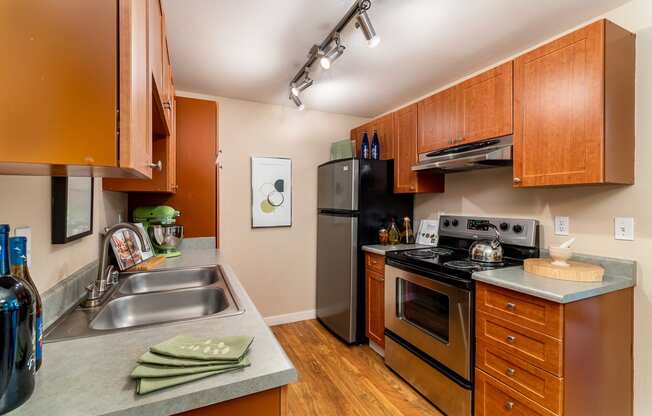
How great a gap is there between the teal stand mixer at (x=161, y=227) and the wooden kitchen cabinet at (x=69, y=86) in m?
1.76

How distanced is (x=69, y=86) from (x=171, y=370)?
24.0 inches

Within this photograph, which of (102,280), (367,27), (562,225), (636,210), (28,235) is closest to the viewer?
(28,235)

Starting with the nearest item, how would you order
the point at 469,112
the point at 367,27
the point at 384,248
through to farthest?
the point at 367,27
the point at 469,112
the point at 384,248

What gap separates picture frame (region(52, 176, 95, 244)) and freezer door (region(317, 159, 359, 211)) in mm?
1892

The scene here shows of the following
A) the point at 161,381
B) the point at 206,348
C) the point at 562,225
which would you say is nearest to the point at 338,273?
the point at 562,225

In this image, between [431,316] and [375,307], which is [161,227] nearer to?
[375,307]

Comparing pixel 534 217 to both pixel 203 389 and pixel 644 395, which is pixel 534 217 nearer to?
pixel 644 395

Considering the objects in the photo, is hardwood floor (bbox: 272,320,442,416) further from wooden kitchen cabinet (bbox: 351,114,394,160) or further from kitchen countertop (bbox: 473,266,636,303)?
wooden kitchen cabinet (bbox: 351,114,394,160)

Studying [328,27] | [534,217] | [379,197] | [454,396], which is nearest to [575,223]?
[534,217]

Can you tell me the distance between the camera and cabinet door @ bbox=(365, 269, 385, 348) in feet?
8.46

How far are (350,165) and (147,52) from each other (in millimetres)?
2069

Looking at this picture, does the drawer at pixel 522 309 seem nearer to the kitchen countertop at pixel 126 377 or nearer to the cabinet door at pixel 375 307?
the cabinet door at pixel 375 307

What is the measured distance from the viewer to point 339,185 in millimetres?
2945

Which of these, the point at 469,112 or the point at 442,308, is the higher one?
the point at 469,112
